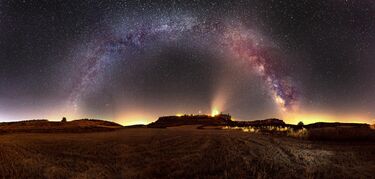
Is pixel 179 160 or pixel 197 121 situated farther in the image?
pixel 197 121

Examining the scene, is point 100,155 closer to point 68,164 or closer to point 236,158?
point 68,164

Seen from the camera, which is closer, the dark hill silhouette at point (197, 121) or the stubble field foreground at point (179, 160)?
the stubble field foreground at point (179, 160)

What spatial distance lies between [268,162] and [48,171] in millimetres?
6610

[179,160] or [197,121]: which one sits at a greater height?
[197,121]

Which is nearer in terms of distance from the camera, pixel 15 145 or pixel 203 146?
pixel 15 145

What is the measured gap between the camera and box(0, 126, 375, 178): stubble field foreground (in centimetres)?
785

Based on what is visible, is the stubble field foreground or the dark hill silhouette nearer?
the stubble field foreground

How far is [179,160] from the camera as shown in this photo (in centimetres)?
920

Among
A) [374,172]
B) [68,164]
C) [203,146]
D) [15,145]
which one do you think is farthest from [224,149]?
[15,145]

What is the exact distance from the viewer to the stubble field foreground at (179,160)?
7.85 metres

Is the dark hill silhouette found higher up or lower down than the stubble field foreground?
higher up

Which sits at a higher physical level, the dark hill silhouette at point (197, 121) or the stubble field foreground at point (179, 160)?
the dark hill silhouette at point (197, 121)

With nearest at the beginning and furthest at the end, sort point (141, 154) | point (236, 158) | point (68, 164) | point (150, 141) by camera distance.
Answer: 1. point (68, 164)
2. point (236, 158)
3. point (141, 154)
4. point (150, 141)

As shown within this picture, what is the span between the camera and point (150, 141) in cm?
1286
